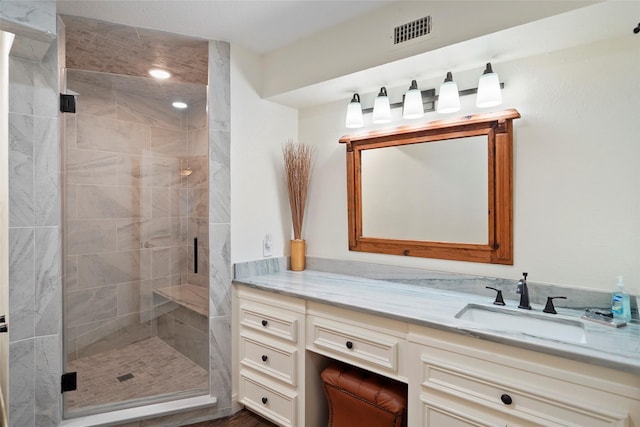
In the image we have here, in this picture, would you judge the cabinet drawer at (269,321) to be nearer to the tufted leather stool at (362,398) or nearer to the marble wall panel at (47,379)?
the tufted leather stool at (362,398)

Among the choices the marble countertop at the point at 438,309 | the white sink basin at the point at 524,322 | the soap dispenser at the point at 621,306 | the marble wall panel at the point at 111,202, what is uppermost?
the marble wall panel at the point at 111,202

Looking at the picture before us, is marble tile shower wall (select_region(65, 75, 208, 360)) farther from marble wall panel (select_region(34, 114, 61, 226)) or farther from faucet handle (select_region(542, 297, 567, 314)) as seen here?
faucet handle (select_region(542, 297, 567, 314))

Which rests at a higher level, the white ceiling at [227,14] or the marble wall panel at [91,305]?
the white ceiling at [227,14]

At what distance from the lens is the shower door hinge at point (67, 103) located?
1.88 meters

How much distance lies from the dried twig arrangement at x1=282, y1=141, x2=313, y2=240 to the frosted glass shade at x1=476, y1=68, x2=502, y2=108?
1.23 metres

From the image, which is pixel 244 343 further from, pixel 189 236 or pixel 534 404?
pixel 534 404

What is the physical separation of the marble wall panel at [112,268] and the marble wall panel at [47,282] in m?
0.21

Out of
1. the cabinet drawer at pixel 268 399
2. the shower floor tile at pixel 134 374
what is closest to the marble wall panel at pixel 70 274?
the shower floor tile at pixel 134 374

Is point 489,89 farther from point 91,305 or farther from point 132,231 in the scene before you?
point 91,305

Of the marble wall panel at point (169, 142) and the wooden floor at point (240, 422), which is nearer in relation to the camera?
the wooden floor at point (240, 422)

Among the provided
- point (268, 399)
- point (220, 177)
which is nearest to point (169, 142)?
point (220, 177)

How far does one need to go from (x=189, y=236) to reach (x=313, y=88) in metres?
1.29

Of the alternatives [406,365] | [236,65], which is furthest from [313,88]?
[406,365]

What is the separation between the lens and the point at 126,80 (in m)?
2.22
